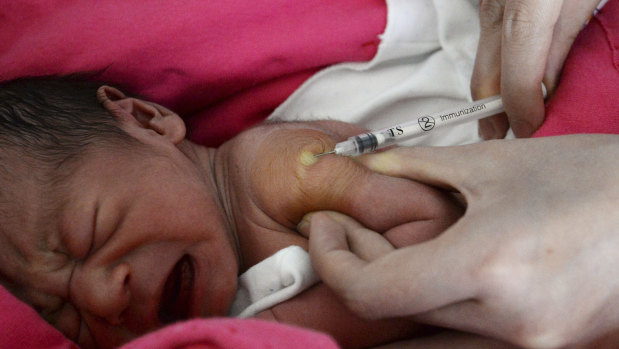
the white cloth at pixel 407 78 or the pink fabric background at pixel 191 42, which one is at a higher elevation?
the pink fabric background at pixel 191 42

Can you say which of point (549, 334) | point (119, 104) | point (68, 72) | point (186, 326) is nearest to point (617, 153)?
point (549, 334)

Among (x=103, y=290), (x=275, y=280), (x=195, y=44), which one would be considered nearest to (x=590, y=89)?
(x=275, y=280)

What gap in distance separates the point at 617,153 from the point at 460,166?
0.23 meters

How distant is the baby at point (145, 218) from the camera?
0.89 metres

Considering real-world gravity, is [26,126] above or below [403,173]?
above

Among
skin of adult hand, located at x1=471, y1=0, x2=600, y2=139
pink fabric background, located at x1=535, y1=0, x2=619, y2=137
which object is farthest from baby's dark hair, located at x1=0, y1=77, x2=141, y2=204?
pink fabric background, located at x1=535, y1=0, x2=619, y2=137

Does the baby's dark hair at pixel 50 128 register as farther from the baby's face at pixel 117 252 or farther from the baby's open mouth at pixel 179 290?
the baby's open mouth at pixel 179 290

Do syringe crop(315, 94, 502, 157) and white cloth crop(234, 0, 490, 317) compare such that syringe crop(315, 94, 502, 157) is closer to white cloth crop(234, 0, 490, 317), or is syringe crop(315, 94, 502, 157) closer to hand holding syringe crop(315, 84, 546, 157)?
hand holding syringe crop(315, 84, 546, 157)

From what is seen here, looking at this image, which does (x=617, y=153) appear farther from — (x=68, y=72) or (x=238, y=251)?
(x=68, y=72)

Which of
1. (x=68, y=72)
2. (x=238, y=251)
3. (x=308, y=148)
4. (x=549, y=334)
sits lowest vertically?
(x=238, y=251)

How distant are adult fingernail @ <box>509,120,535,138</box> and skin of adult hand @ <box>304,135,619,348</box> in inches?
12.0

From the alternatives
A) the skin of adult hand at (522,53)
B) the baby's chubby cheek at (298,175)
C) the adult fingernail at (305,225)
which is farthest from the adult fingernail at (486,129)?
the adult fingernail at (305,225)

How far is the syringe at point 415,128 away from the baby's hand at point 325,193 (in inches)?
1.4

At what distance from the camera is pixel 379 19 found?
1368mm
